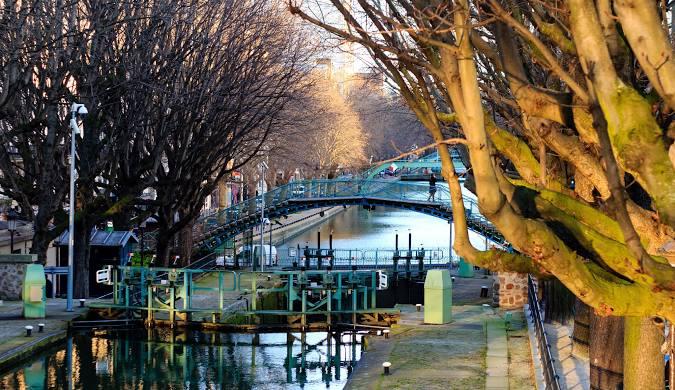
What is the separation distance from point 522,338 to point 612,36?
47.0 feet

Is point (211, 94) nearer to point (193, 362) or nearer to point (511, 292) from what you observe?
point (511, 292)

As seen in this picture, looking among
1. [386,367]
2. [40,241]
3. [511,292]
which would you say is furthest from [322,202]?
[386,367]

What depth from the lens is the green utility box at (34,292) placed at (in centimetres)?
2589

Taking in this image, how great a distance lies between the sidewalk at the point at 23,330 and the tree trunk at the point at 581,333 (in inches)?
433

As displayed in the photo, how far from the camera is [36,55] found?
67.8ft

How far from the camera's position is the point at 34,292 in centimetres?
2597

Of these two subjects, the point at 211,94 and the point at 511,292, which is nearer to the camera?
the point at 511,292

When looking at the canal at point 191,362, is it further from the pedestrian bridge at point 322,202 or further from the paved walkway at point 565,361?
the pedestrian bridge at point 322,202

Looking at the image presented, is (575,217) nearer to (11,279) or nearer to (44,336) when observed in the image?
(44,336)

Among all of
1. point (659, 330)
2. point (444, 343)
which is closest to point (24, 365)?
point (444, 343)

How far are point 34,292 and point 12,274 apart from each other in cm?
337

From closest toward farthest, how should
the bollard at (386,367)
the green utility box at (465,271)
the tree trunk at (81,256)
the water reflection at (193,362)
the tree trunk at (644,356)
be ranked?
the tree trunk at (644,356)
the bollard at (386,367)
the water reflection at (193,362)
the tree trunk at (81,256)
the green utility box at (465,271)

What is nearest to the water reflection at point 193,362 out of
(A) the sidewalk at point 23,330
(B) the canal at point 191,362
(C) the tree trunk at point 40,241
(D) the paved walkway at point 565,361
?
(B) the canal at point 191,362

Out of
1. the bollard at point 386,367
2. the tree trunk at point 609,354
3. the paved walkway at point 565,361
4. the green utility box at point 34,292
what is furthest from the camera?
the green utility box at point 34,292
